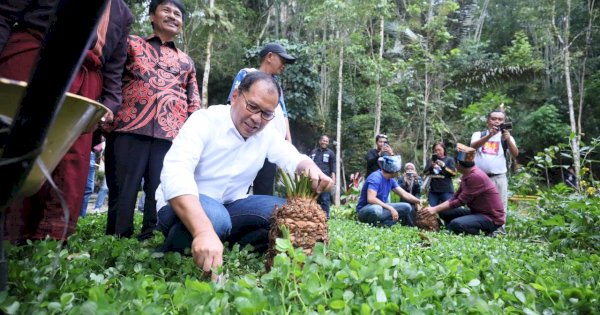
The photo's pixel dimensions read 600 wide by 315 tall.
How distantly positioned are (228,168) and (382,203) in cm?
444

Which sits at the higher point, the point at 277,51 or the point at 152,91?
the point at 277,51

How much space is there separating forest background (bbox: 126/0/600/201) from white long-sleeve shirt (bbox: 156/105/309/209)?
36.5 feet

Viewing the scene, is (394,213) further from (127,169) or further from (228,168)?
(228,168)

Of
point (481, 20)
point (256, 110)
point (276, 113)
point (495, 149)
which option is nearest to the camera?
point (256, 110)

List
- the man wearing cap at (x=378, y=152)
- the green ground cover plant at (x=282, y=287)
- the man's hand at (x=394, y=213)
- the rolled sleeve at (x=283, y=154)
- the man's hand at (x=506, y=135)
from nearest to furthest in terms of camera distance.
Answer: the green ground cover plant at (x=282, y=287) < the rolled sleeve at (x=283, y=154) < the man's hand at (x=506, y=135) < the man's hand at (x=394, y=213) < the man wearing cap at (x=378, y=152)

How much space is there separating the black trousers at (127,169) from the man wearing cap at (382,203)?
155 inches

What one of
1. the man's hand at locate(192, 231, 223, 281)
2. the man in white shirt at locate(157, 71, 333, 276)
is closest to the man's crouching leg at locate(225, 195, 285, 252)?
the man in white shirt at locate(157, 71, 333, 276)

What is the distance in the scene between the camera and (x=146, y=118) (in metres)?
3.11

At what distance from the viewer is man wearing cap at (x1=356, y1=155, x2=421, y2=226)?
653 cm

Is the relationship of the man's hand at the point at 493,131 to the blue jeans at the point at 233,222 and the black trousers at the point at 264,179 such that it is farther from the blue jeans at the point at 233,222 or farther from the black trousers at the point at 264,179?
the blue jeans at the point at 233,222

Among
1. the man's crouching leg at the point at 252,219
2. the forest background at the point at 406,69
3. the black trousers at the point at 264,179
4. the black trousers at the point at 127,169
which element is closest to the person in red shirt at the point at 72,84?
the black trousers at the point at 127,169

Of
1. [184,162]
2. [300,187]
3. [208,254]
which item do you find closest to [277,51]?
[184,162]

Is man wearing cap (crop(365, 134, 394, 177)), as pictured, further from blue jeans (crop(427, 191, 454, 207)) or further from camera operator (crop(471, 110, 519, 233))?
camera operator (crop(471, 110, 519, 233))

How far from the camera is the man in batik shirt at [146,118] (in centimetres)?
309
